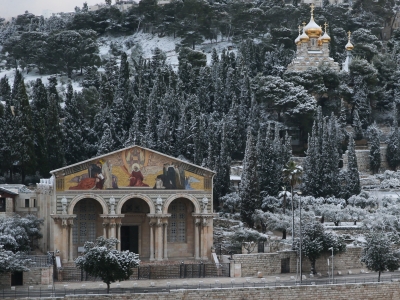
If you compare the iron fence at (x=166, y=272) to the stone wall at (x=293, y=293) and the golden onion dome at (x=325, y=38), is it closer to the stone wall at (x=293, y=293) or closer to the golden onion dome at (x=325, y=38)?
the stone wall at (x=293, y=293)

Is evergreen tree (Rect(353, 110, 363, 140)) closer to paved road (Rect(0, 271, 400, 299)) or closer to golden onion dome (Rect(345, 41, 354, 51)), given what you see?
golden onion dome (Rect(345, 41, 354, 51))

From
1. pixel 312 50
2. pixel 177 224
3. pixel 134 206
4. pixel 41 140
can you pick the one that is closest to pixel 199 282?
pixel 177 224

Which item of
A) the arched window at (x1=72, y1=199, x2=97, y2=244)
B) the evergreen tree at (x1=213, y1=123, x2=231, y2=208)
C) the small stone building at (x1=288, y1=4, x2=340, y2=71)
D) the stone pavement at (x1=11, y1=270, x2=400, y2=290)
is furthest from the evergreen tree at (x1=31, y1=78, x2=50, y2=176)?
the small stone building at (x1=288, y1=4, x2=340, y2=71)

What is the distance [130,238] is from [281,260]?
11.3 m

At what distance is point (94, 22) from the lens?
512 ft

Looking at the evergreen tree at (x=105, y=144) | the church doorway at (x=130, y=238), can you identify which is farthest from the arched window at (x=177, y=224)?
the evergreen tree at (x=105, y=144)

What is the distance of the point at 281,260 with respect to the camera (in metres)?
67.0

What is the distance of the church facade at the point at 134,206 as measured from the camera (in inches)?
2643

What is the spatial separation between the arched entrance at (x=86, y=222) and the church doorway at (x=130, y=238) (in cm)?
209

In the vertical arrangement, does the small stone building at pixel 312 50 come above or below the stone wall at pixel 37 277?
above

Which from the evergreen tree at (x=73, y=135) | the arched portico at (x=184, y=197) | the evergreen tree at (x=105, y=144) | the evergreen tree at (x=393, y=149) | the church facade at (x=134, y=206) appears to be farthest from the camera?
the evergreen tree at (x=393, y=149)

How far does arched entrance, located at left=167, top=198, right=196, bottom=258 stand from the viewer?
70688 millimetres

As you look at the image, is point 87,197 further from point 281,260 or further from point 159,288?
point 281,260

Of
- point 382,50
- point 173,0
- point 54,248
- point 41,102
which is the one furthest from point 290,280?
point 173,0
